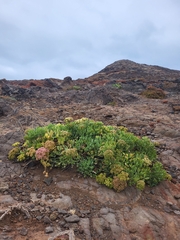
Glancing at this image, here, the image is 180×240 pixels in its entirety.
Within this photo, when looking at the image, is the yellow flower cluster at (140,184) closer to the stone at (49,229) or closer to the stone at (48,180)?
the stone at (48,180)

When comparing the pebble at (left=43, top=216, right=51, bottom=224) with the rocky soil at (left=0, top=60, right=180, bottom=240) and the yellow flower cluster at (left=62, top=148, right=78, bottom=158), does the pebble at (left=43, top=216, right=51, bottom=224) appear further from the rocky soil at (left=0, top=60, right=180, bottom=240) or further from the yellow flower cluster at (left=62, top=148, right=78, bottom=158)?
the yellow flower cluster at (left=62, top=148, right=78, bottom=158)

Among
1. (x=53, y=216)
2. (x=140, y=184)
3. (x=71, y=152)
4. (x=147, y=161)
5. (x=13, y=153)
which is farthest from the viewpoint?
(x=13, y=153)

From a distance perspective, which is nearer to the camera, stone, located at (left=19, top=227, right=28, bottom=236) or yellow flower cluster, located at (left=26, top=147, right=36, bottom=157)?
stone, located at (left=19, top=227, right=28, bottom=236)

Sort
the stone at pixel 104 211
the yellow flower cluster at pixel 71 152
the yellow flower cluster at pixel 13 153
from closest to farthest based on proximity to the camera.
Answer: the stone at pixel 104 211, the yellow flower cluster at pixel 71 152, the yellow flower cluster at pixel 13 153

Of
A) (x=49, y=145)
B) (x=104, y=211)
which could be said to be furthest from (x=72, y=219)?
(x=49, y=145)

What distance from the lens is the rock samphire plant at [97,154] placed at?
6.01 metres

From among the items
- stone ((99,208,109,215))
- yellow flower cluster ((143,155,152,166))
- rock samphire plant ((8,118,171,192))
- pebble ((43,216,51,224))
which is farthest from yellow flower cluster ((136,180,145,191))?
pebble ((43,216,51,224))

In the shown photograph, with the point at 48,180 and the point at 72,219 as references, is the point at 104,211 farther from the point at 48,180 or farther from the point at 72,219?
the point at 48,180

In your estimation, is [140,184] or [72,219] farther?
[140,184]

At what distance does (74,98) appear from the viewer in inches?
760

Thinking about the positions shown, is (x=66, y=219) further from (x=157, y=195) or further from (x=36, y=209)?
(x=157, y=195)

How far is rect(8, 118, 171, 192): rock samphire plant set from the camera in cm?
601

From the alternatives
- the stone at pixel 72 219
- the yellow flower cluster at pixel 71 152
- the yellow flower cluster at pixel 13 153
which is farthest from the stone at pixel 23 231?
the yellow flower cluster at pixel 13 153

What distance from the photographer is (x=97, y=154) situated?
6398 millimetres
